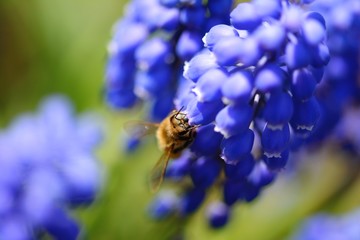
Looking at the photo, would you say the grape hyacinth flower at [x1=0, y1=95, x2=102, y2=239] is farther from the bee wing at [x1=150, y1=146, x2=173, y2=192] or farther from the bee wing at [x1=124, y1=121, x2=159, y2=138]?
the bee wing at [x1=150, y1=146, x2=173, y2=192]

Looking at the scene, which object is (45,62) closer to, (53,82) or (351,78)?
(53,82)

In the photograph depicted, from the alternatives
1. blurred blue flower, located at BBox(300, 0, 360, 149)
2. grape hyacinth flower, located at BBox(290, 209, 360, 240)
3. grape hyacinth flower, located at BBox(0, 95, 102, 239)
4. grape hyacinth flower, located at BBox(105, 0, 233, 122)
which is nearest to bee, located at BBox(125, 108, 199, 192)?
grape hyacinth flower, located at BBox(105, 0, 233, 122)

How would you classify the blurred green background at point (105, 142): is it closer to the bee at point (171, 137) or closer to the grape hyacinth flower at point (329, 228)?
the grape hyacinth flower at point (329, 228)

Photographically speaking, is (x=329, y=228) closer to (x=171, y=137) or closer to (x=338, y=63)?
(x=338, y=63)

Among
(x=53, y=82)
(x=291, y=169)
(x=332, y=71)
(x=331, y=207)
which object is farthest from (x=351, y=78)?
(x=53, y=82)

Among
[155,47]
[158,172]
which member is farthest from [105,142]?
[155,47]

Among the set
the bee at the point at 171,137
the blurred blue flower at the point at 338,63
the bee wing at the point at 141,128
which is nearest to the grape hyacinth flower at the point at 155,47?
the bee wing at the point at 141,128
